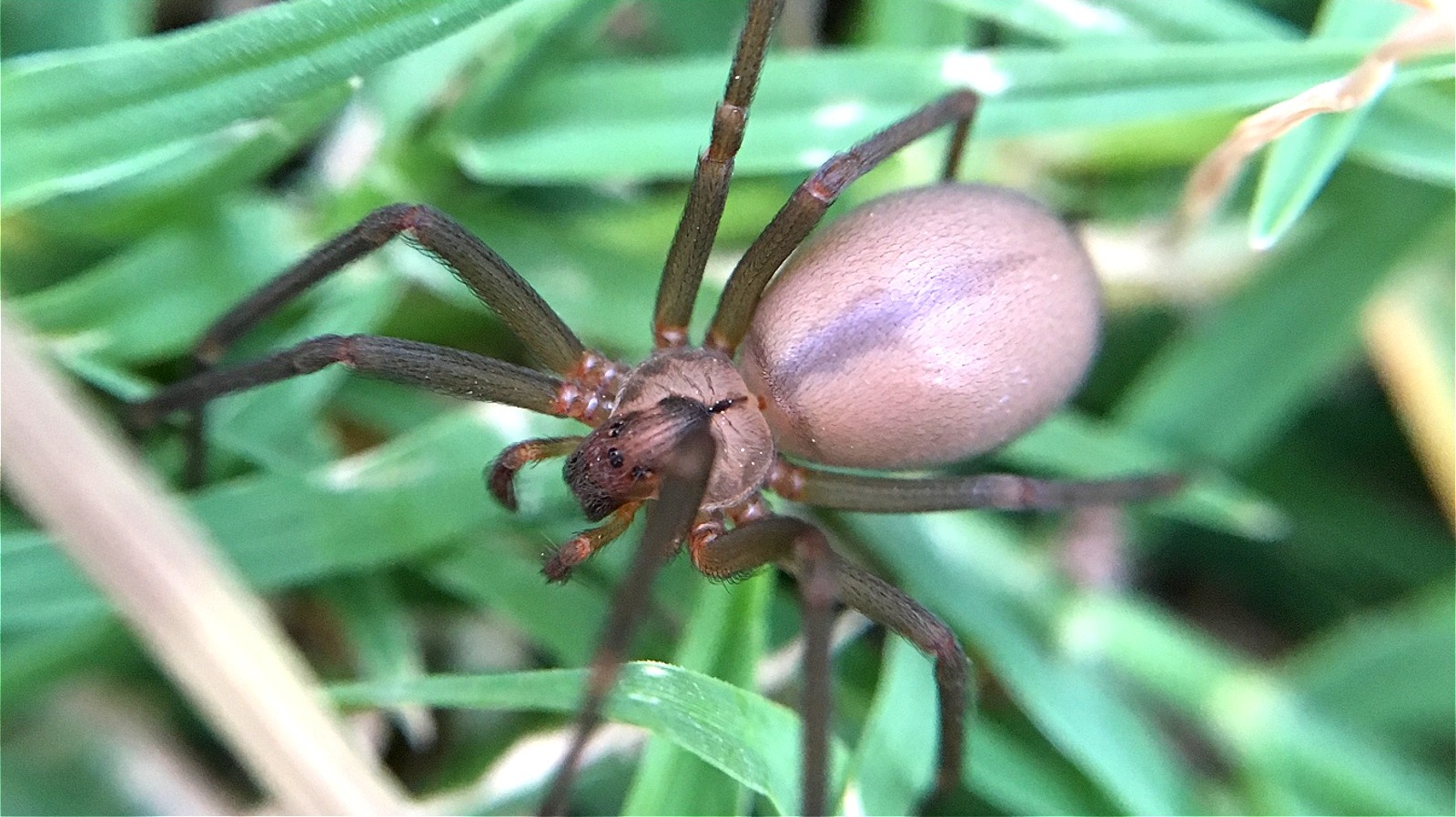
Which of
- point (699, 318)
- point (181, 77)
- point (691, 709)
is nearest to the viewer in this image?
point (691, 709)

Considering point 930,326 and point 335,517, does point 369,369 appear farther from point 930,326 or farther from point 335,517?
point 930,326

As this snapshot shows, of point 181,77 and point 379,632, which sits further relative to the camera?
point 379,632

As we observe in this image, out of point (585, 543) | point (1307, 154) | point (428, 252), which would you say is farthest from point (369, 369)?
point (1307, 154)

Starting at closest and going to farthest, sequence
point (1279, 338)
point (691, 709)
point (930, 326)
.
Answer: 1. point (691, 709)
2. point (930, 326)
3. point (1279, 338)

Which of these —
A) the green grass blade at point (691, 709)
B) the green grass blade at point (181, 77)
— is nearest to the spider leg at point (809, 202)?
the green grass blade at point (181, 77)

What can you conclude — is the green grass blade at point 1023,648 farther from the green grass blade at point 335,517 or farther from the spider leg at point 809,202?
the green grass blade at point 335,517

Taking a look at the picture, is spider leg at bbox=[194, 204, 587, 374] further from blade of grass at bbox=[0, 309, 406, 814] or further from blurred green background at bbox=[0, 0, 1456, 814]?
blade of grass at bbox=[0, 309, 406, 814]

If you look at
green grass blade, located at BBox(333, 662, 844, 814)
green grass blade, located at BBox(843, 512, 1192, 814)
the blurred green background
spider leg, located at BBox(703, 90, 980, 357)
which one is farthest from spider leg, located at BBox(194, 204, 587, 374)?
green grass blade, located at BBox(843, 512, 1192, 814)
